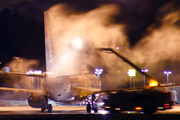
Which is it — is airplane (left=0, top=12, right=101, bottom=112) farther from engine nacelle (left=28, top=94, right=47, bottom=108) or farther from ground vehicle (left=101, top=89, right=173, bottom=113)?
ground vehicle (left=101, top=89, right=173, bottom=113)

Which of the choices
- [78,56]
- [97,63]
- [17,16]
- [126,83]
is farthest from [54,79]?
[17,16]

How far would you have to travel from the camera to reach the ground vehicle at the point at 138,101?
74.5 ft

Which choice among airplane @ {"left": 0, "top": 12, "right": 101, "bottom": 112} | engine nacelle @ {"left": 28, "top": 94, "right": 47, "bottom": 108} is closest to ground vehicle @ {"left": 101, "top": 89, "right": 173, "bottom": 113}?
airplane @ {"left": 0, "top": 12, "right": 101, "bottom": 112}

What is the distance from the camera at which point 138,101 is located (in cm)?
2345

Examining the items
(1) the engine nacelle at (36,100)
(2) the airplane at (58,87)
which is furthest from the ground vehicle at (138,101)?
(1) the engine nacelle at (36,100)

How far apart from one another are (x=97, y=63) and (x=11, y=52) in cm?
3509

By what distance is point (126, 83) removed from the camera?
7325cm

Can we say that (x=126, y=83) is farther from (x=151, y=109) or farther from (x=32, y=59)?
(x=151, y=109)

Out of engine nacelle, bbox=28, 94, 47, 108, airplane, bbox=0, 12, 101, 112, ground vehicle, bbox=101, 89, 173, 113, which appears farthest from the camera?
engine nacelle, bbox=28, 94, 47, 108

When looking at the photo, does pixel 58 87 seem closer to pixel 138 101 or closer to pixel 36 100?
pixel 36 100

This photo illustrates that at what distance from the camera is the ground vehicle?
74.5 ft

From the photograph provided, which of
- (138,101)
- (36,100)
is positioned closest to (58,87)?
(36,100)

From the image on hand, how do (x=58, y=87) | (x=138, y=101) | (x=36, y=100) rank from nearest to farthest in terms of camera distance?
(x=138, y=101)
(x=58, y=87)
(x=36, y=100)

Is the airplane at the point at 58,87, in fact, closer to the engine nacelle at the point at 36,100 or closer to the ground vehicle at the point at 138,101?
the engine nacelle at the point at 36,100
